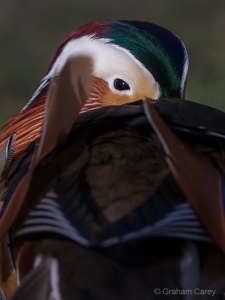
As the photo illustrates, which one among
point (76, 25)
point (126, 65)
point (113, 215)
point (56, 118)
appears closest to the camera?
point (113, 215)

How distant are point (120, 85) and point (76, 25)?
3696mm

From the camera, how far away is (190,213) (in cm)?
193

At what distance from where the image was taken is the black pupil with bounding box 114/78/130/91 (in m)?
2.68

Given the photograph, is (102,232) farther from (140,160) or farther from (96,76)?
(96,76)

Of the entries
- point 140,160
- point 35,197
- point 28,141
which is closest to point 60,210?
point 35,197

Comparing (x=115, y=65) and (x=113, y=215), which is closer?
(x=113, y=215)

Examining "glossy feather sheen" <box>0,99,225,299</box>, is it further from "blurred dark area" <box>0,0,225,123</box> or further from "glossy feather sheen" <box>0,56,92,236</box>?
"blurred dark area" <box>0,0,225,123</box>

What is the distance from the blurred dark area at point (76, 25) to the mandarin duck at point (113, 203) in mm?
2808

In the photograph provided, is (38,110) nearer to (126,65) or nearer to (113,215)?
(126,65)

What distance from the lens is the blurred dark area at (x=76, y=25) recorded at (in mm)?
5309

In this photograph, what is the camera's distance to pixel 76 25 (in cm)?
635

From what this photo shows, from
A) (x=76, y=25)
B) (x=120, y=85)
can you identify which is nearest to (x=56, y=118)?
(x=120, y=85)

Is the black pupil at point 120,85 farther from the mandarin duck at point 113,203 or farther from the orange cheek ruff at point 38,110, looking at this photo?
the mandarin duck at point 113,203

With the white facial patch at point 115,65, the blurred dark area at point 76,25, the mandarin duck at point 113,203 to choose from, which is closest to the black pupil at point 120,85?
the white facial patch at point 115,65
